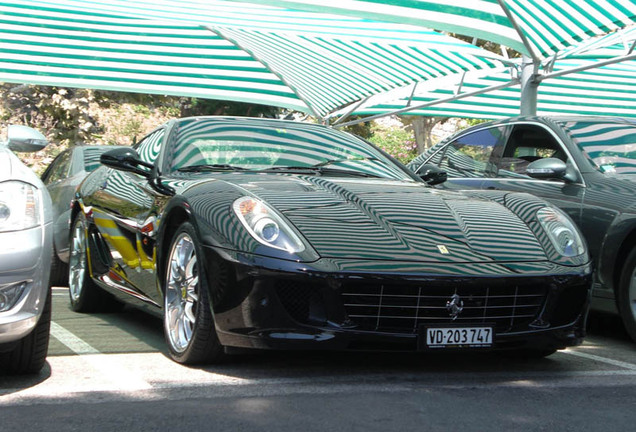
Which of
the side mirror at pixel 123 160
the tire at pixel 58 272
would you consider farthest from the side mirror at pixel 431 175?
the tire at pixel 58 272

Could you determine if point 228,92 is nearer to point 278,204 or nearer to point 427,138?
point 278,204

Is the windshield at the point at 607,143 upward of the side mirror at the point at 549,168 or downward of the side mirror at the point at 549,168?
upward

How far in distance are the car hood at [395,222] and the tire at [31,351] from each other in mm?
1191

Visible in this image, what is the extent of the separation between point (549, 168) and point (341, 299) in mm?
2686

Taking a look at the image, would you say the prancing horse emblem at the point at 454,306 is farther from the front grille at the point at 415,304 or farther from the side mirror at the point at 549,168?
the side mirror at the point at 549,168

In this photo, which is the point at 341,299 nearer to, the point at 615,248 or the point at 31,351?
the point at 31,351

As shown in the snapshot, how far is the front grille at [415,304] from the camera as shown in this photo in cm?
412

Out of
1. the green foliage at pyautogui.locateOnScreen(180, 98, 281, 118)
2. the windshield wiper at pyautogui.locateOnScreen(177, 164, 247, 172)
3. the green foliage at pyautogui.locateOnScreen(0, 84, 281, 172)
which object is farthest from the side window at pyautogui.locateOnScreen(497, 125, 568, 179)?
the green foliage at pyautogui.locateOnScreen(180, 98, 281, 118)

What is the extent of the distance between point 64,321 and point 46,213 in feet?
7.78

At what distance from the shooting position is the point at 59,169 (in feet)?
31.2

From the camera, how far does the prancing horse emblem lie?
420 centimetres

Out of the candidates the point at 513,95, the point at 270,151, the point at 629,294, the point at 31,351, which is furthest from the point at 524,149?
the point at 513,95

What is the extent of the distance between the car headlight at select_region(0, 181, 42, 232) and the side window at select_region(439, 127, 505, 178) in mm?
4087

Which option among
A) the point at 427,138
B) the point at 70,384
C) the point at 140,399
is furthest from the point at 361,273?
the point at 427,138
